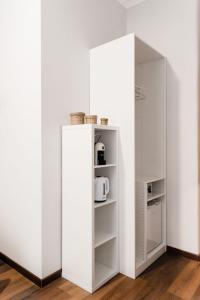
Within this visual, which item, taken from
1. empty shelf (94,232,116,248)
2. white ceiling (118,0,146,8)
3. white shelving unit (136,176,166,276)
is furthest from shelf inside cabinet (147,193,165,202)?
white ceiling (118,0,146,8)

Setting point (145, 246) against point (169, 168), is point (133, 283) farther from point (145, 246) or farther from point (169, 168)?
point (169, 168)

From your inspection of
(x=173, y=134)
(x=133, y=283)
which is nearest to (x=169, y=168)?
(x=173, y=134)

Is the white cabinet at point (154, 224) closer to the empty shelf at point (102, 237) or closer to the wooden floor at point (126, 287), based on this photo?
the wooden floor at point (126, 287)

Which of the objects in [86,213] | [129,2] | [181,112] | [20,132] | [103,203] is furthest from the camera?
[129,2]

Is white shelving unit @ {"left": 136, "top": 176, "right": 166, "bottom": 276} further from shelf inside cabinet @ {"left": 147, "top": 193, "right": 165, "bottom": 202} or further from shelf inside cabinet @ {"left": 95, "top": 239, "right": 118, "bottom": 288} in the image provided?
shelf inside cabinet @ {"left": 95, "top": 239, "right": 118, "bottom": 288}

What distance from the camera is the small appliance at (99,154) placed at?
2.00 m

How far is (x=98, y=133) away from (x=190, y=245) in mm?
1436

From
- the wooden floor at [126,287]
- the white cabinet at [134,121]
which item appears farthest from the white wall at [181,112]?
the wooden floor at [126,287]

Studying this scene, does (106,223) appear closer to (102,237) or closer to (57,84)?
(102,237)

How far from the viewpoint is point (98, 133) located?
7.16 feet

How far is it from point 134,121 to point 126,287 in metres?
1.34

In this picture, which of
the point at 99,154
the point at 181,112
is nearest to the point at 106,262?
the point at 99,154

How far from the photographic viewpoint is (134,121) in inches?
77.4

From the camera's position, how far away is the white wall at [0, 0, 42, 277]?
1.91 meters
